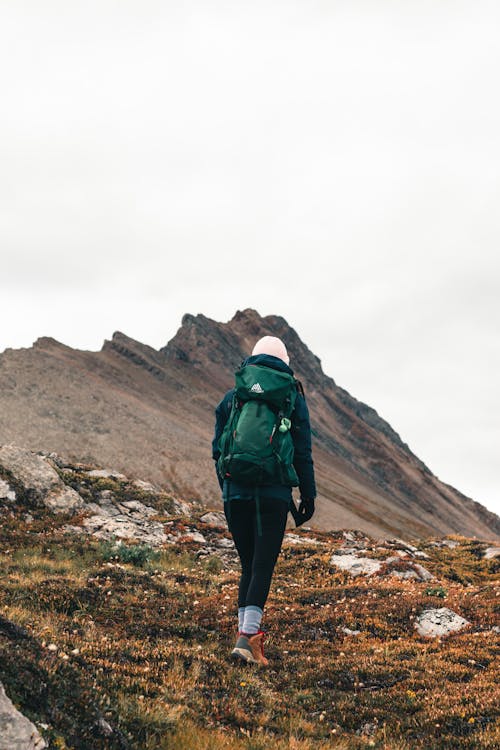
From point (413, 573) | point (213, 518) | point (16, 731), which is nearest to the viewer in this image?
point (16, 731)

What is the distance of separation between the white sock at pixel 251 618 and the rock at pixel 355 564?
956 centimetres

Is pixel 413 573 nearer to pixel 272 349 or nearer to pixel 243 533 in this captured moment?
pixel 243 533

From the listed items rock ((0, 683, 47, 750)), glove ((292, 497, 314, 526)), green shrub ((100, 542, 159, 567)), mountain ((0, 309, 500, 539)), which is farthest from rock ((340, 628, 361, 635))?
mountain ((0, 309, 500, 539))

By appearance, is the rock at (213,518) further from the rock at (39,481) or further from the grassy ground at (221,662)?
the grassy ground at (221,662)

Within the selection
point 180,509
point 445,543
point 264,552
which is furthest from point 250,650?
point 445,543

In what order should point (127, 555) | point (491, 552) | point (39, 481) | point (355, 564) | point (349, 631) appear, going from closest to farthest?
1. point (349, 631)
2. point (127, 555)
3. point (355, 564)
4. point (39, 481)
5. point (491, 552)

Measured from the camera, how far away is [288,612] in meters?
11.7

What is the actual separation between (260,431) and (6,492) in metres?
Result: 15.0

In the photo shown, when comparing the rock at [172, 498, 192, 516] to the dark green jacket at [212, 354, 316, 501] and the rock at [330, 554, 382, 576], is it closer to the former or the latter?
the rock at [330, 554, 382, 576]

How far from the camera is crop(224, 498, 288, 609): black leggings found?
8094 millimetres

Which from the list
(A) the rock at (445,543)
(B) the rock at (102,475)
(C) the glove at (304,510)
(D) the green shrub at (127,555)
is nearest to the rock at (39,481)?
(B) the rock at (102,475)

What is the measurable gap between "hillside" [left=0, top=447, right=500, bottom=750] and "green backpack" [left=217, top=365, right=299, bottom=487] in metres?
2.66

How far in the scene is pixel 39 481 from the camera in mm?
21141

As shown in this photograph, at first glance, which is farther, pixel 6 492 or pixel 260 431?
pixel 6 492
